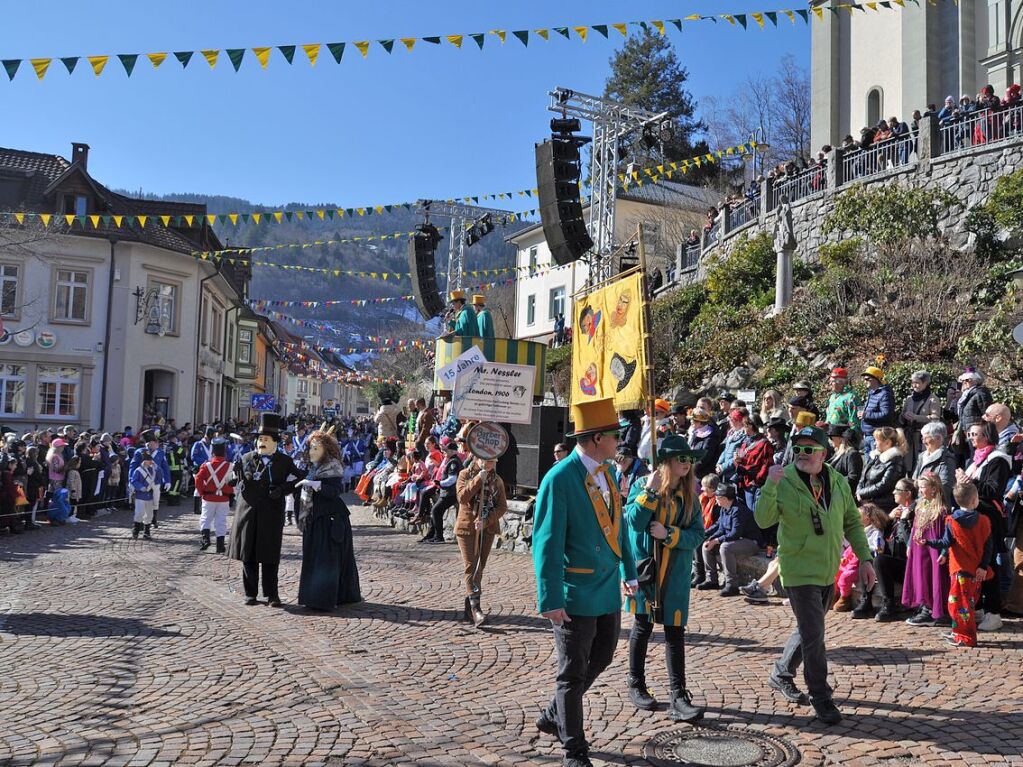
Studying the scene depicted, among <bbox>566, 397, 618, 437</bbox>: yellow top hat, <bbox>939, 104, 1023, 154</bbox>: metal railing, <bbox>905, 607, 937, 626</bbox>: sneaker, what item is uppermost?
<bbox>939, 104, 1023, 154</bbox>: metal railing

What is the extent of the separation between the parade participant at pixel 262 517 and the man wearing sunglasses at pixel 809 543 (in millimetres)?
5344

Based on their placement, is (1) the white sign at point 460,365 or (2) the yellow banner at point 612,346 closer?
(2) the yellow banner at point 612,346

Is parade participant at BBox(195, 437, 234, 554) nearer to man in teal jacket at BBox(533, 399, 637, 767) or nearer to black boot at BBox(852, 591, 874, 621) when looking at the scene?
black boot at BBox(852, 591, 874, 621)

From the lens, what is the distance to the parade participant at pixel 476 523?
8.27 metres

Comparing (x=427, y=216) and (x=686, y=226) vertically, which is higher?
(x=686, y=226)

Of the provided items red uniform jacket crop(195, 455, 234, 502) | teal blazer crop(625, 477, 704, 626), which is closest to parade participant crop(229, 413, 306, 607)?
red uniform jacket crop(195, 455, 234, 502)

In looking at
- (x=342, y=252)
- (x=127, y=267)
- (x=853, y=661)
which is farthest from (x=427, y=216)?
(x=342, y=252)

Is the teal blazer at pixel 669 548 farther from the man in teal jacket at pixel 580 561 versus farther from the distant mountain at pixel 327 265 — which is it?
the distant mountain at pixel 327 265

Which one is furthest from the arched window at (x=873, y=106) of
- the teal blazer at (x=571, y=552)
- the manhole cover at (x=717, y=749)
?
the teal blazer at (x=571, y=552)

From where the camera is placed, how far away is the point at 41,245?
30516 mm

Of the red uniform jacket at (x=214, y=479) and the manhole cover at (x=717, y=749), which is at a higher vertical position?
the red uniform jacket at (x=214, y=479)

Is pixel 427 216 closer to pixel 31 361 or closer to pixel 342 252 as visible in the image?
pixel 31 361

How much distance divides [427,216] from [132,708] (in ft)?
75.6

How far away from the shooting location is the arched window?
32844 mm
